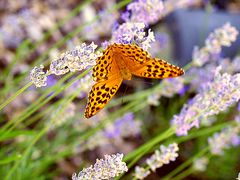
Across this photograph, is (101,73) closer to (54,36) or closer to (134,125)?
(134,125)

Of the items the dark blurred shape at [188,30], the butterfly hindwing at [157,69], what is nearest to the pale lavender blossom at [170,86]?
the butterfly hindwing at [157,69]

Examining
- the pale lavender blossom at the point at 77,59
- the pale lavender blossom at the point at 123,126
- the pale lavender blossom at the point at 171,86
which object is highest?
the pale lavender blossom at the point at 123,126

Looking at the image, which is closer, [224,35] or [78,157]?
[224,35]

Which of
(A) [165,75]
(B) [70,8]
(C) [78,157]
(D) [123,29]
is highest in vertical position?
(B) [70,8]

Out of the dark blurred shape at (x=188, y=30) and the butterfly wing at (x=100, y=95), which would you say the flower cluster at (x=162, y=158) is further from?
the dark blurred shape at (x=188, y=30)

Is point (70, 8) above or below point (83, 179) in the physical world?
above

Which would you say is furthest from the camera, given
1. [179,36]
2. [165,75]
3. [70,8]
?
[70,8]

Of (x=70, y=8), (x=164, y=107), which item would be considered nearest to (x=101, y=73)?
(x=164, y=107)

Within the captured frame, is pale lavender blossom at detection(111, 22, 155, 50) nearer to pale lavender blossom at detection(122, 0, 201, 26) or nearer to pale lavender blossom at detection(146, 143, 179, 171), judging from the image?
pale lavender blossom at detection(122, 0, 201, 26)
